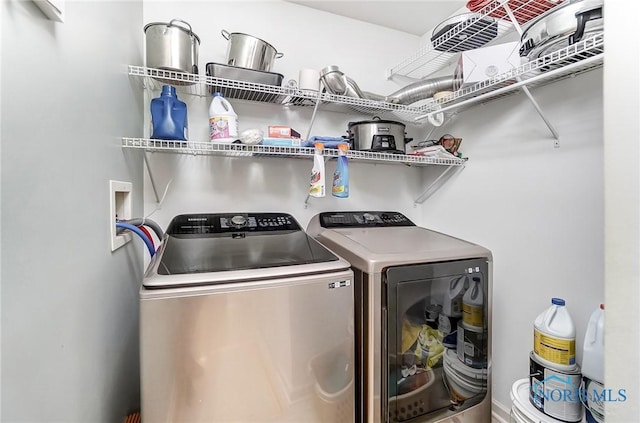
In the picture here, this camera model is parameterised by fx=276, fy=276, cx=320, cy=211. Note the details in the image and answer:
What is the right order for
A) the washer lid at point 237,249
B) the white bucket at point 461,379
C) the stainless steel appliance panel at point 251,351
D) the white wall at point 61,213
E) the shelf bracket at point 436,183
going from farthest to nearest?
1. the shelf bracket at point 436,183
2. the white bucket at point 461,379
3. the washer lid at point 237,249
4. the stainless steel appliance panel at point 251,351
5. the white wall at point 61,213

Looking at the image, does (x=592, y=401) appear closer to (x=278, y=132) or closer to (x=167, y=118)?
(x=278, y=132)

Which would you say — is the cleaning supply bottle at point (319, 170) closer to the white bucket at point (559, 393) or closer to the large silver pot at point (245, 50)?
the large silver pot at point (245, 50)

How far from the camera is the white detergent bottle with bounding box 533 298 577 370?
3.66 ft

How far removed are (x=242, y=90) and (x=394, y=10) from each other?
1257mm

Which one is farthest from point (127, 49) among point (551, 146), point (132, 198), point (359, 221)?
point (551, 146)

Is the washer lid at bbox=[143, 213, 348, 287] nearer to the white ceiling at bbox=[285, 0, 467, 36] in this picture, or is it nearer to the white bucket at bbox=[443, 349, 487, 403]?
the white bucket at bbox=[443, 349, 487, 403]

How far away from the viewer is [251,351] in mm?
870

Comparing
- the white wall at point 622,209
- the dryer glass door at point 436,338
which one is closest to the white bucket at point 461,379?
the dryer glass door at point 436,338

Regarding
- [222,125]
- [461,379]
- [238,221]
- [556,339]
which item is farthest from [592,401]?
[222,125]

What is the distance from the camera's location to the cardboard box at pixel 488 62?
1.29 meters

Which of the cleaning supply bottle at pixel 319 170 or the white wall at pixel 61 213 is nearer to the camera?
the white wall at pixel 61 213

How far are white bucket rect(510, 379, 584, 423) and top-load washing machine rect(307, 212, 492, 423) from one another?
0.16 m

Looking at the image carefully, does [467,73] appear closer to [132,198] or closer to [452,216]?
[452,216]

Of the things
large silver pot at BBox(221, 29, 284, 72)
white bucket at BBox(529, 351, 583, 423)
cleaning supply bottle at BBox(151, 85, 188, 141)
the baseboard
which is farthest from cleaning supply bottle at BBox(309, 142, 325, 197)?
the baseboard
